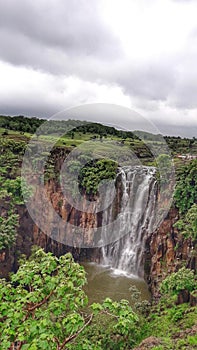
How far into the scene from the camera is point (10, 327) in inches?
163

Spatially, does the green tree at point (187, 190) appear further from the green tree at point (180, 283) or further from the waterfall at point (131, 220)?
the green tree at point (180, 283)

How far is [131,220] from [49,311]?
594 inches

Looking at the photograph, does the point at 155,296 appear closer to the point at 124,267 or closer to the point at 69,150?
the point at 124,267

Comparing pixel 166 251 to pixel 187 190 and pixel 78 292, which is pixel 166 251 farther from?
pixel 78 292

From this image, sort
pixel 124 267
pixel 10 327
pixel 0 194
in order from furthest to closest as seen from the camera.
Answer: pixel 124 267 → pixel 0 194 → pixel 10 327

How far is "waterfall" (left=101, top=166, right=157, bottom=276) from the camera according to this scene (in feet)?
59.4

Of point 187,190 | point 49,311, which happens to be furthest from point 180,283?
point 49,311

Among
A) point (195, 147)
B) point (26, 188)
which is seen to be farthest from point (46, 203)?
point (195, 147)

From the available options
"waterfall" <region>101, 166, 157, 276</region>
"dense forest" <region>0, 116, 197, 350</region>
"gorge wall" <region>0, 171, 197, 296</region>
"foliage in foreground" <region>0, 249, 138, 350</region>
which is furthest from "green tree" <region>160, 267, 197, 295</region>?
"foliage in foreground" <region>0, 249, 138, 350</region>

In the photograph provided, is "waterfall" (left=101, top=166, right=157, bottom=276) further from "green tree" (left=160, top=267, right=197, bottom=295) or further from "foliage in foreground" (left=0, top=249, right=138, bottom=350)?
"foliage in foreground" (left=0, top=249, right=138, bottom=350)

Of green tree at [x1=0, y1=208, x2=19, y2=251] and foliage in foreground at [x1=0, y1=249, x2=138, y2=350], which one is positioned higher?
foliage in foreground at [x1=0, y1=249, x2=138, y2=350]

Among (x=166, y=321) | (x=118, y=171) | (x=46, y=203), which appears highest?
(x=118, y=171)

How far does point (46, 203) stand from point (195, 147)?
59.2 ft

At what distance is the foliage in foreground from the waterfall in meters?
13.6
